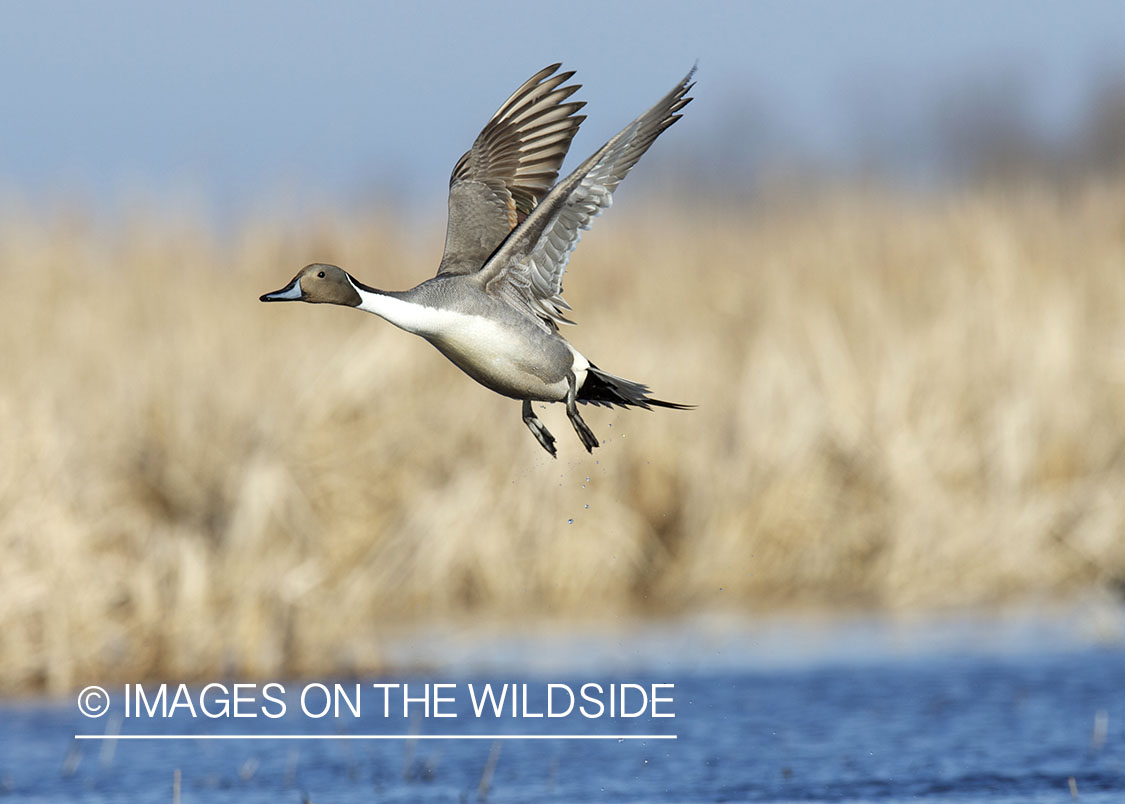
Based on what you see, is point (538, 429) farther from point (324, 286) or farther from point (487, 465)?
point (487, 465)

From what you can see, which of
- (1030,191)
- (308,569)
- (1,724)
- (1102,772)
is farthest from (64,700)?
(1030,191)

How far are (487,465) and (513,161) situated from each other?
4576 mm

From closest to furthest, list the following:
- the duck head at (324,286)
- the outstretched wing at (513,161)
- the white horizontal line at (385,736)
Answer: the duck head at (324,286)
the outstretched wing at (513,161)
the white horizontal line at (385,736)

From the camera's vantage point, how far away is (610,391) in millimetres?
3789

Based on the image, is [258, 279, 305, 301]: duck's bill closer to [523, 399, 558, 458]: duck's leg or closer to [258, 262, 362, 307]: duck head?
[258, 262, 362, 307]: duck head

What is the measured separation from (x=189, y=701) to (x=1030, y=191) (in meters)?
8.05

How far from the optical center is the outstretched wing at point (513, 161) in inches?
161

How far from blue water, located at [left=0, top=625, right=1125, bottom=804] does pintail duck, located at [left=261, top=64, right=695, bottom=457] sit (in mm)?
2086

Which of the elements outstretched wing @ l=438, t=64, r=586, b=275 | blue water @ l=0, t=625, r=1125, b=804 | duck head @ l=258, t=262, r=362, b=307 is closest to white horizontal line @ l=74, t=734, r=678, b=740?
blue water @ l=0, t=625, r=1125, b=804

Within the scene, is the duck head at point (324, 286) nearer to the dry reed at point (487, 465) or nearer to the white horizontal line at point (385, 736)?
the white horizontal line at point (385, 736)

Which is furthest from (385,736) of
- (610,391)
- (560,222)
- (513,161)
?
(560,222)

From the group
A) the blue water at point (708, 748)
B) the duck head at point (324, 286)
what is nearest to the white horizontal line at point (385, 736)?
the blue water at point (708, 748)

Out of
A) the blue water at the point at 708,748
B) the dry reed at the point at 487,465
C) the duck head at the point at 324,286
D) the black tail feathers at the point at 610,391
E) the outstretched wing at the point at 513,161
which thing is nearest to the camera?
the duck head at the point at 324,286

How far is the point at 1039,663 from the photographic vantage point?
7480 millimetres
